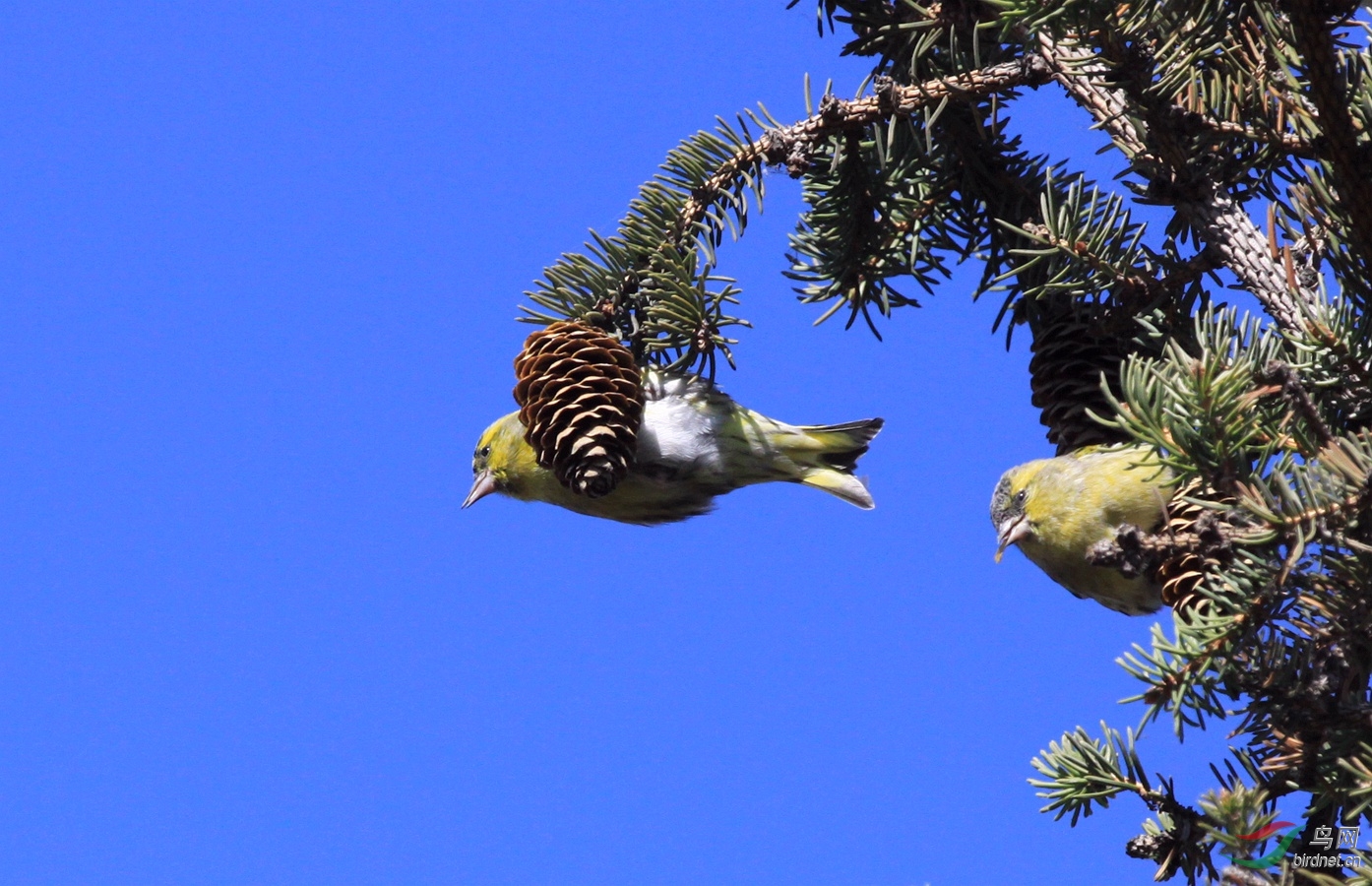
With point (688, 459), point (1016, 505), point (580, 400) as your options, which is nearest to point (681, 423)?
point (688, 459)

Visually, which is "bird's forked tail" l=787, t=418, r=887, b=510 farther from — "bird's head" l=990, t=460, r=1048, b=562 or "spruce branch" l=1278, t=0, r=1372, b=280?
"spruce branch" l=1278, t=0, r=1372, b=280

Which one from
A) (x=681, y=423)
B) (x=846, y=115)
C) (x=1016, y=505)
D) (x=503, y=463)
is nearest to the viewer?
(x=846, y=115)

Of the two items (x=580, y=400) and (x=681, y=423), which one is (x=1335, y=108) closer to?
(x=580, y=400)

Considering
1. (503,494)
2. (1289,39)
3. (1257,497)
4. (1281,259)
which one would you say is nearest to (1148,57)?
(1289,39)

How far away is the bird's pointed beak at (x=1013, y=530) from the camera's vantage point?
2.59 m

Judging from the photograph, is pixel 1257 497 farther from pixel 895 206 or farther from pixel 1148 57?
pixel 895 206

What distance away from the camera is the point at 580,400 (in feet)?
8.04

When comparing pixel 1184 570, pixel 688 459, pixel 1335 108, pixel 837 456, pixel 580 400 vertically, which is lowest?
pixel 1184 570

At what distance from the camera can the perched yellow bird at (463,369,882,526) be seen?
282cm

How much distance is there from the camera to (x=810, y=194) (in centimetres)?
267

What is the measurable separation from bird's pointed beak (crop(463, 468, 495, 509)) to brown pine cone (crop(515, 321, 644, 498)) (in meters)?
0.67

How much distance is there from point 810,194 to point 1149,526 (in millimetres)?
894

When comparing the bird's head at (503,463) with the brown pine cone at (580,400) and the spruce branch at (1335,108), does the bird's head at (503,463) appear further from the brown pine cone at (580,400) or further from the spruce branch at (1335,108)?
the spruce branch at (1335,108)

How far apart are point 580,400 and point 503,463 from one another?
2.47ft
